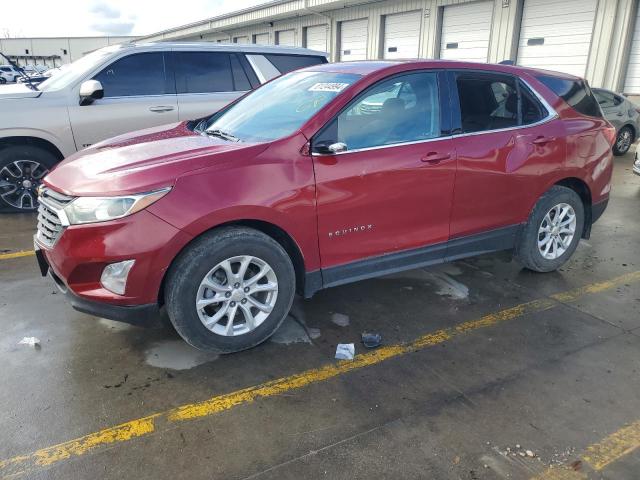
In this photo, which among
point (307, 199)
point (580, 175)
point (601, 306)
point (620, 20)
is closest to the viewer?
point (307, 199)

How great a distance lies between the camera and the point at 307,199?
10.4ft

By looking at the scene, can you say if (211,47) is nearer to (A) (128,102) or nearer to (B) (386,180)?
(A) (128,102)

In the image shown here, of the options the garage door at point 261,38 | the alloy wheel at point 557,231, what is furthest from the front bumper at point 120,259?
the garage door at point 261,38

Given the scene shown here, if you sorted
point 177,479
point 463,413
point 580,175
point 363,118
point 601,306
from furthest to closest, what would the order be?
point 580,175, point 601,306, point 363,118, point 463,413, point 177,479

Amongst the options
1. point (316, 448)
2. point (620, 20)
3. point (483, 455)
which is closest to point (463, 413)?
point (483, 455)

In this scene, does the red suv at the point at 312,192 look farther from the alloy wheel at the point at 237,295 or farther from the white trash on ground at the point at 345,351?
the white trash on ground at the point at 345,351

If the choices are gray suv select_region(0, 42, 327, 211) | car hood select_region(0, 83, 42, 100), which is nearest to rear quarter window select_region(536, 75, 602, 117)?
gray suv select_region(0, 42, 327, 211)

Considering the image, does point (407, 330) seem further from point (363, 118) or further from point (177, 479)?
point (177, 479)

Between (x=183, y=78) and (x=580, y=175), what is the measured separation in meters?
4.60

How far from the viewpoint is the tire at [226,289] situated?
291 centimetres

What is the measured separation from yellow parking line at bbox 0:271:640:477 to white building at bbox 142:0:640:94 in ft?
39.2

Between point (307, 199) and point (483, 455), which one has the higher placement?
point (307, 199)

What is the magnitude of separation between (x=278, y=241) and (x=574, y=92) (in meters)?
3.11

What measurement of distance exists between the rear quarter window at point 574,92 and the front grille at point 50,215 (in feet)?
12.5
